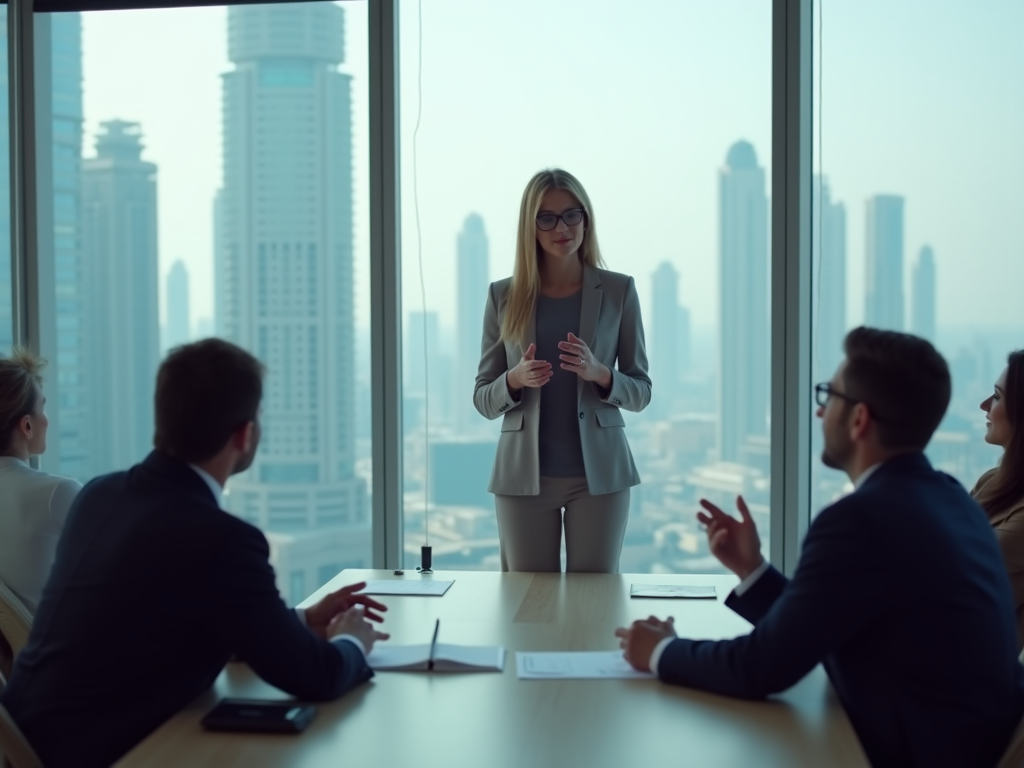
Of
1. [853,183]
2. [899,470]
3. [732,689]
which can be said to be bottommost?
[732,689]

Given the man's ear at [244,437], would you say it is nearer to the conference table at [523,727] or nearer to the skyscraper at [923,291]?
the conference table at [523,727]

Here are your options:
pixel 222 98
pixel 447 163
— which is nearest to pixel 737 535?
pixel 447 163

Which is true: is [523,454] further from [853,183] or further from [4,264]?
[4,264]

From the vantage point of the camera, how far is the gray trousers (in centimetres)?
337

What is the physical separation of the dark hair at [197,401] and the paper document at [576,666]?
26.5 inches

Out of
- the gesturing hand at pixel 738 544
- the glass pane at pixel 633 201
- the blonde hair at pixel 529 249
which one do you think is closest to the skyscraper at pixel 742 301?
the glass pane at pixel 633 201

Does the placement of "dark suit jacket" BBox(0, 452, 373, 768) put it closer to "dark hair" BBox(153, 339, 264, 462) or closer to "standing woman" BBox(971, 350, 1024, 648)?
"dark hair" BBox(153, 339, 264, 462)

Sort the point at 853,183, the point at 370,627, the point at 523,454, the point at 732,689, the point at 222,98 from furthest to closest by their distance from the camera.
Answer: the point at 222,98, the point at 853,183, the point at 523,454, the point at 370,627, the point at 732,689

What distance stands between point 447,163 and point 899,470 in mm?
2898

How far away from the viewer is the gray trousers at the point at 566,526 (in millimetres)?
3365

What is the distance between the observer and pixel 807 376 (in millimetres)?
4301

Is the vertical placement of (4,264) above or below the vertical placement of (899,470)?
above

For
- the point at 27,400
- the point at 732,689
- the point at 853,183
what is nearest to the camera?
the point at 732,689

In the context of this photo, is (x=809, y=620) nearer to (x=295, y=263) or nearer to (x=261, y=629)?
(x=261, y=629)
